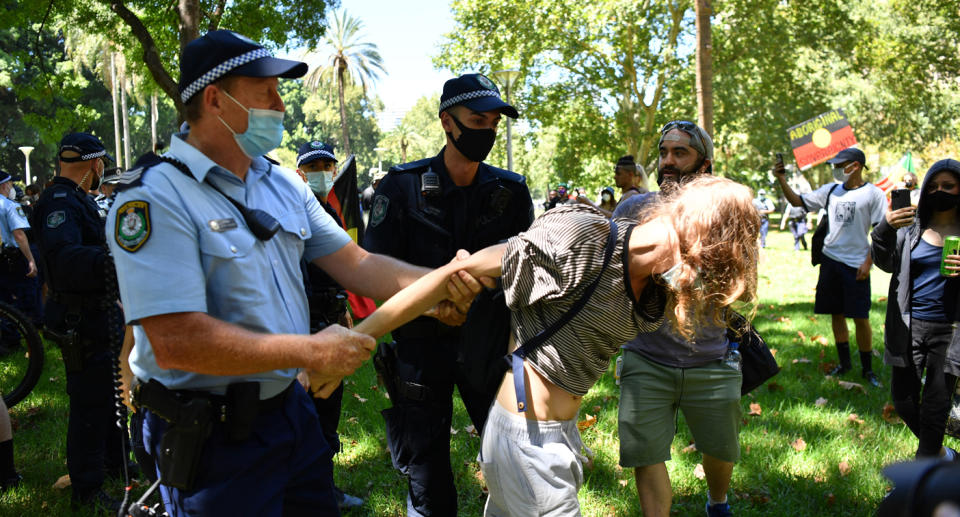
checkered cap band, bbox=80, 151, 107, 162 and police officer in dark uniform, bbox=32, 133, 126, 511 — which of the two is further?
checkered cap band, bbox=80, 151, 107, 162

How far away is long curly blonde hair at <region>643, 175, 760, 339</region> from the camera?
2.41 metres

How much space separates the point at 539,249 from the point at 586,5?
2236 centimetres

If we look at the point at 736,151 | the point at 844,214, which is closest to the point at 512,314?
the point at 844,214

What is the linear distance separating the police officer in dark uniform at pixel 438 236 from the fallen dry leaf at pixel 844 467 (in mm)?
2791

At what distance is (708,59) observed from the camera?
9922 mm

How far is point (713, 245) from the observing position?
2.39 metres

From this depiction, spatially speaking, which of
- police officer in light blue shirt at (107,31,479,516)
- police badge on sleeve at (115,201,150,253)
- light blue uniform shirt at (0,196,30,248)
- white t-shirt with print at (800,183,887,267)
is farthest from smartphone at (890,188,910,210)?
light blue uniform shirt at (0,196,30,248)

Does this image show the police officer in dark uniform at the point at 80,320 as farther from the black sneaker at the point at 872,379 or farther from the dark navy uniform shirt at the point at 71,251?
the black sneaker at the point at 872,379

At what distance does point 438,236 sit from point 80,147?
2.65 metres

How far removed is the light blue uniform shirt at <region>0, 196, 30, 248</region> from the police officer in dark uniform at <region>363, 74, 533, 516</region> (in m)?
6.49

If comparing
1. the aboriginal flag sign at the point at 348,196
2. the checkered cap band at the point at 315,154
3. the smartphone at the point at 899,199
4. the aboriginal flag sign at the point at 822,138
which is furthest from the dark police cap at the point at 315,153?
the aboriginal flag sign at the point at 822,138

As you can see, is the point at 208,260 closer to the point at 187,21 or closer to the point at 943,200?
the point at 943,200

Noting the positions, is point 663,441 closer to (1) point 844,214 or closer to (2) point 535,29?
(1) point 844,214

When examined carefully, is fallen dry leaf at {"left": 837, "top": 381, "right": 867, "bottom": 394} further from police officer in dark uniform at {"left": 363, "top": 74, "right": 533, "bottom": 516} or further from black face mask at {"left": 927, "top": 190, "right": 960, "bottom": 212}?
police officer in dark uniform at {"left": 363, "top": 74, "right": 533, "bottom": 516}
